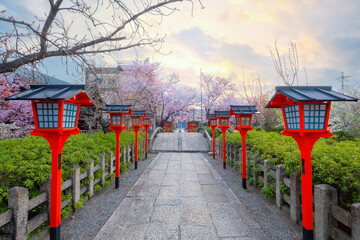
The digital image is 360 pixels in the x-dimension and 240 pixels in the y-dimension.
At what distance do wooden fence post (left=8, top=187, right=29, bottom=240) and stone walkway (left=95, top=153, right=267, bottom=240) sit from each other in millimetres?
1054

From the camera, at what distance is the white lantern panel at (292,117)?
98.4 inches

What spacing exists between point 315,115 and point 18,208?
12.8 ft

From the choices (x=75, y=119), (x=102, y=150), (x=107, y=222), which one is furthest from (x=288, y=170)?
(x=102, y=150)

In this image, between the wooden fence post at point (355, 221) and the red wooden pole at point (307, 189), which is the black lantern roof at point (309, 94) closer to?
the red wooden pole at point (307, 189)

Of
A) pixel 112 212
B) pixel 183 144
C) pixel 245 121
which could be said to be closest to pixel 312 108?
pixel 245 121

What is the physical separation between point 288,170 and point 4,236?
418cm

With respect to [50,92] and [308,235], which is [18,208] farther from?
[308,235]

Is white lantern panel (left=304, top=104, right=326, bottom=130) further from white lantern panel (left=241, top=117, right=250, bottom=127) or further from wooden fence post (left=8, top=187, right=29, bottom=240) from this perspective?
wooden fence post (left=8, top=187, right=29, bottom=240)

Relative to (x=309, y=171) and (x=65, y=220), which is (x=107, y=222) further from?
(x=309, y=171)

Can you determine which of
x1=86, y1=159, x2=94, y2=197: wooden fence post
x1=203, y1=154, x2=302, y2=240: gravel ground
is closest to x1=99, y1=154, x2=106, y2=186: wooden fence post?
x1=86, y1=159, x2=94, y2=197: wooden fence post

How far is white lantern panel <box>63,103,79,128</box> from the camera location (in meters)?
2.57

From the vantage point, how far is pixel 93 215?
3621 mm

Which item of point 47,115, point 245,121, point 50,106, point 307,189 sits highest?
point 50,106

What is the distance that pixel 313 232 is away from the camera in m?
2.66
